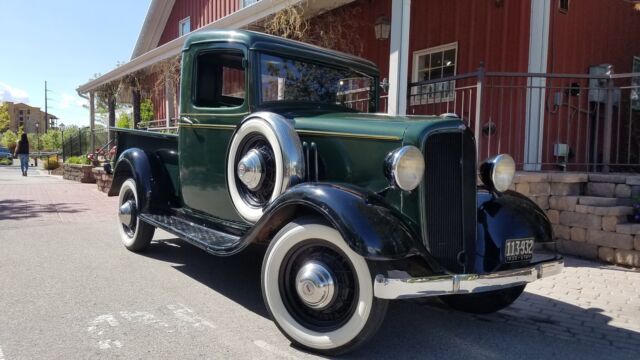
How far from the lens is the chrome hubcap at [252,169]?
3.26 m

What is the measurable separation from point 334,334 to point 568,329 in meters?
1.76

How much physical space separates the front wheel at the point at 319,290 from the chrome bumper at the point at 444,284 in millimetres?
133

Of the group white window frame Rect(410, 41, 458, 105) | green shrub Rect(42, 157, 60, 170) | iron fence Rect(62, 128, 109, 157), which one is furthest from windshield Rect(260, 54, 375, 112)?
green shrub Rect(42, 157, 60, 170)

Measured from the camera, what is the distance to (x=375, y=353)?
2.60m

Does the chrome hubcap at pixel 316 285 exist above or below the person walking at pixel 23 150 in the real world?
below

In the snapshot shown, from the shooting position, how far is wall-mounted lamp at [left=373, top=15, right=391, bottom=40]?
775 cm

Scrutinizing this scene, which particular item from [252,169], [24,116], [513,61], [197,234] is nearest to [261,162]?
[252,169]

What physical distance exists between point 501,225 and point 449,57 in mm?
5239

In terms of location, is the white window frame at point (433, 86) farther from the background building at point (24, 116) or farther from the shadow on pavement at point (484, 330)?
the background building at point (24, 116)

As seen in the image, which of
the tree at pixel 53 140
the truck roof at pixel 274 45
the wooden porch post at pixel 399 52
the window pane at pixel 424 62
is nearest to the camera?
the truck roof at pixel 274 45

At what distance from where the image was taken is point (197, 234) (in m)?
3.61

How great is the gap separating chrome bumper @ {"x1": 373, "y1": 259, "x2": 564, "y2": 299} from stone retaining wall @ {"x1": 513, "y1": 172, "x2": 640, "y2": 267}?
2.73m

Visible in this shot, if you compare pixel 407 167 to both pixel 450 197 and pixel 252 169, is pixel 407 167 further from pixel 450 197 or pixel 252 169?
pixel 252 169

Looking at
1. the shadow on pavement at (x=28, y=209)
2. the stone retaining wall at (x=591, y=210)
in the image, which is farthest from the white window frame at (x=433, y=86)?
the shadow on pavement at (x=28, y=209)
